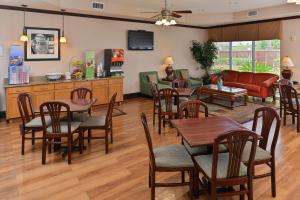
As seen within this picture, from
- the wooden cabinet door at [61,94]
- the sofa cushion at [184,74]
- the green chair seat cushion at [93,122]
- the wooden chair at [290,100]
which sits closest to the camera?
the green chair seat cushion at [93,122]

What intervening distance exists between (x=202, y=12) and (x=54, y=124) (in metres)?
7.00

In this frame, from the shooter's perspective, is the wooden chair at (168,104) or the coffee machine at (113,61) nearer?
the wooden chair at (168,104)

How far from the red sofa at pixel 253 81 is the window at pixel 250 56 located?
696 millimetres

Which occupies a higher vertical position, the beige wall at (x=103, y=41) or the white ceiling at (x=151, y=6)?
the white ceiling at (x=151, y=6)

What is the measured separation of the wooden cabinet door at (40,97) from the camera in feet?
19.6

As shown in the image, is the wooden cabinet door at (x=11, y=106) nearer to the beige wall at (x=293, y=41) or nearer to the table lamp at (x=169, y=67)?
the table lamp at (x=169, y=67)

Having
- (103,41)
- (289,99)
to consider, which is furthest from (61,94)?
(289,99)

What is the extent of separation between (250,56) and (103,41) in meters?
5.60

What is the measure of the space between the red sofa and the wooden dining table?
210 inches

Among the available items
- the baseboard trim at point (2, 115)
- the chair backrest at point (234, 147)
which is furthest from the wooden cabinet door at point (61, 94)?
the chair backrest at point (234, 147)

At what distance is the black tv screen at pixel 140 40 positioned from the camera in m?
8.35

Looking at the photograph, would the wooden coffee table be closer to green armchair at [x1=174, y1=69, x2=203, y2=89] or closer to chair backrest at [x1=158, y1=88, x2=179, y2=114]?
green armchair at [x1=174, y1=69, x2=203, y2=89]

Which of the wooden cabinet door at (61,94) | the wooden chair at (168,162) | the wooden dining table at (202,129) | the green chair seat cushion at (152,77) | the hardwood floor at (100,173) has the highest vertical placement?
the green chair seat cushion at (152,77)

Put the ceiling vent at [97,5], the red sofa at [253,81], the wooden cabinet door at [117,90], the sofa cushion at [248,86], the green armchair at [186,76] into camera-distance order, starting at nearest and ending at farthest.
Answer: the ceiling vent at [97,5] < the wooden cabinet door at [117,90] < the red sofa at [253,81] < the sofa cushion at [248,86] < the green armchair at [186,76]
